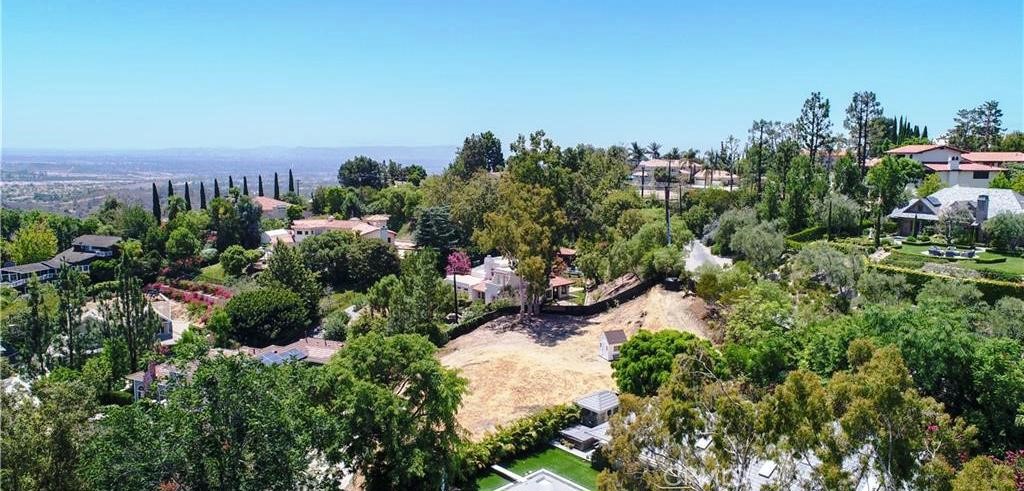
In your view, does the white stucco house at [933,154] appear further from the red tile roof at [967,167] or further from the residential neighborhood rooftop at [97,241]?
the residential neighborhood rooftop at [97,241]

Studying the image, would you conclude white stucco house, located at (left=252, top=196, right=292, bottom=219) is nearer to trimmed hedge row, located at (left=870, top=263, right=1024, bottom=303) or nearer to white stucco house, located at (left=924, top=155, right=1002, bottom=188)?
white stucco house, located at (left=924, top=155, right=1002, bottom=188)

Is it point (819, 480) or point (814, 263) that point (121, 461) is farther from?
point (814, 263)

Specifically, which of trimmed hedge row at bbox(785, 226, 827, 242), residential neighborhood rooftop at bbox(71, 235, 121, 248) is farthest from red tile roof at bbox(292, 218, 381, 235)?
trimmed hedge row at bbox(785, 226, 827, 242)

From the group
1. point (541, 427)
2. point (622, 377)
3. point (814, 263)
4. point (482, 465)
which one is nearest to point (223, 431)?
point (482, 465)

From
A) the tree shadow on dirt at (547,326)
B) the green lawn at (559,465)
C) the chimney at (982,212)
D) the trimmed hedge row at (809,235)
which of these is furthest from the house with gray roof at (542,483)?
the chimney at (982,212)

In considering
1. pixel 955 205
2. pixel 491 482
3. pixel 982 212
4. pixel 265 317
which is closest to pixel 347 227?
pixel 265 317

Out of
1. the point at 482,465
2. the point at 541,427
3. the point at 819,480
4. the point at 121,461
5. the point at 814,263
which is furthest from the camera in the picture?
the point at 814,263

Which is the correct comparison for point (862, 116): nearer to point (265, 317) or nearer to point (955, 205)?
point (955, 205)
